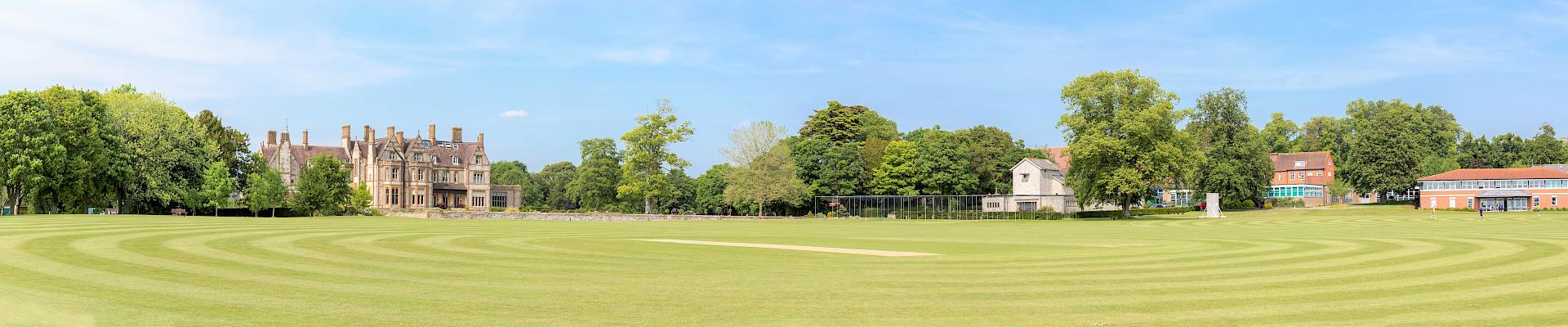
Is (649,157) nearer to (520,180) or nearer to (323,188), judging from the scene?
(323,188)

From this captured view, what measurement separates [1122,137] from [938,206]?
16935 millimetres

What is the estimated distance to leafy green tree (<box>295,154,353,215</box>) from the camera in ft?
263

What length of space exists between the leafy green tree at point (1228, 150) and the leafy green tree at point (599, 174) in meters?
57.4

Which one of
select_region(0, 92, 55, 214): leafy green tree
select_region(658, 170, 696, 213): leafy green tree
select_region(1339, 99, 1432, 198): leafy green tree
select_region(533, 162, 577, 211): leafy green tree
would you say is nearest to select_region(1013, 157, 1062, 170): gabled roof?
select_region(658, 170, 696, 213): leafy green tree

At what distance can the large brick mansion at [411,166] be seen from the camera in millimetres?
122000

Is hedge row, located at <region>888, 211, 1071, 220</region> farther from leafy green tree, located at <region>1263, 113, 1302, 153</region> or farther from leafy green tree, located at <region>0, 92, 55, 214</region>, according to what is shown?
leafy green tree, located at <region>1263, 113, 1302, 153</region>

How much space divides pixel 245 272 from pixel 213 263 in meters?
2.62

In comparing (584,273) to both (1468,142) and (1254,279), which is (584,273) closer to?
(1254,279)

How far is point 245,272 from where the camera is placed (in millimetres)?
19906

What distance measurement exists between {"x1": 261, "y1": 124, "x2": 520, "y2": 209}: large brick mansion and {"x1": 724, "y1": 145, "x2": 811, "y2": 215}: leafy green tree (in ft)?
147

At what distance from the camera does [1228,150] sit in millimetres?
108375

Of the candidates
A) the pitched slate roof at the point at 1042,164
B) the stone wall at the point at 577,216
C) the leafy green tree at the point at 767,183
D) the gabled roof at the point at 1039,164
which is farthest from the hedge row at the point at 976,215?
the stone wall at the point at 577,216

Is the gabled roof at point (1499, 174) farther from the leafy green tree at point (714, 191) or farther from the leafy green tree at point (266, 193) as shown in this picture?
the leafy green tree at point (266, 193)

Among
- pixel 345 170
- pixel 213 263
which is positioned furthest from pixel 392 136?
pixel 213 263
